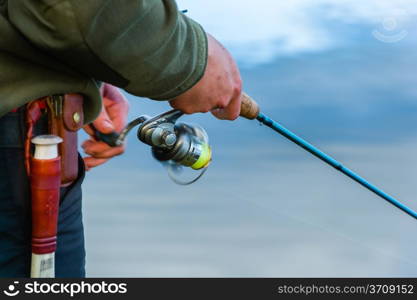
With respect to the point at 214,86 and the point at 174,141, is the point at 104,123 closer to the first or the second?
the point at 174,141

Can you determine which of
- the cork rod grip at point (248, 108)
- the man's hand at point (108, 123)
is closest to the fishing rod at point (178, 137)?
the cork rod grip at point (248, 108)

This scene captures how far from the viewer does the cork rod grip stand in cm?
226

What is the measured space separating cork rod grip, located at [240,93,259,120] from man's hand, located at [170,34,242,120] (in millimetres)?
379

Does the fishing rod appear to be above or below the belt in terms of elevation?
above

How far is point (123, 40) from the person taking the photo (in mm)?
1569

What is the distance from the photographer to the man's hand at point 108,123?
2699mm

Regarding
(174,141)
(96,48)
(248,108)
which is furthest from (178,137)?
(96,48)

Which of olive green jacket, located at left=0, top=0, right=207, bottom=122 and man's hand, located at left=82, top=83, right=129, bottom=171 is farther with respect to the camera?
man's hand, located at left=82, top=83, right=129, bottom=171

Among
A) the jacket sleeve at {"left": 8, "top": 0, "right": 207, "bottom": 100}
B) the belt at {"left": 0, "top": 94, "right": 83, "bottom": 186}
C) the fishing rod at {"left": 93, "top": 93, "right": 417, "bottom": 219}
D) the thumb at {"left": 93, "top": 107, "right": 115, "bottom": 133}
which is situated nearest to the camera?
the jacket sleeve at {"left": 8, "top": 0, "right": 207, "bottom": 100}

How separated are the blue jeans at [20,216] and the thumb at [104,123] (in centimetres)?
71

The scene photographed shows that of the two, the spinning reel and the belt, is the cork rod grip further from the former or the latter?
the belt

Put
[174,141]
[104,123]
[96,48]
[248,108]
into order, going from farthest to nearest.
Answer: [104,123] < [248,108] < [174,141] < [96,48]

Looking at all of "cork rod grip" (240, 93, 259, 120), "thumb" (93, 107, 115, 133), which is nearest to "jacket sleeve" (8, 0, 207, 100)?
"cork rod grip" (240, 93, 259, 120)

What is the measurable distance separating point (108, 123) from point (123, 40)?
3.85 feet
